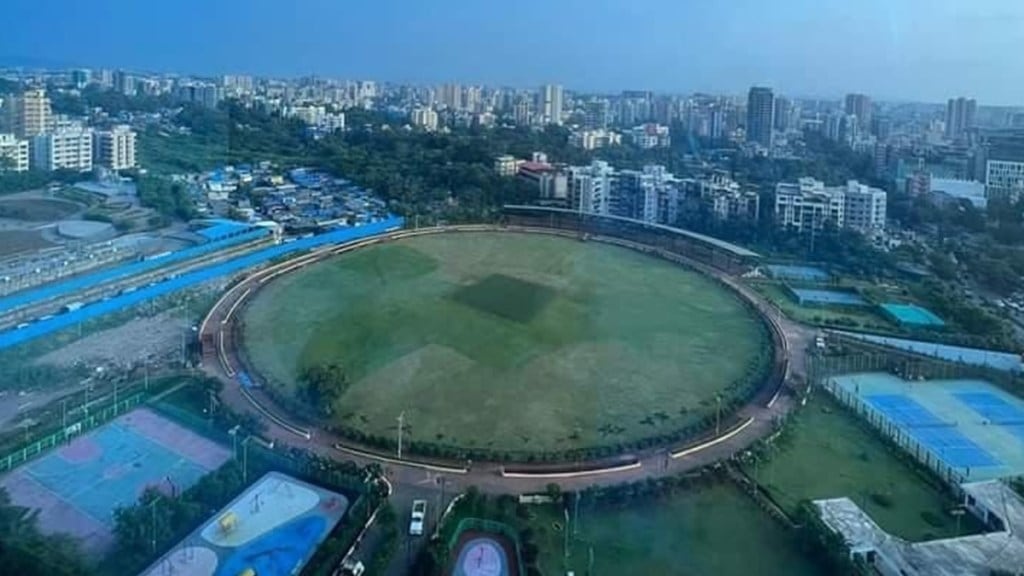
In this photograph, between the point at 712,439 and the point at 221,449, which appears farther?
the point at 712,439

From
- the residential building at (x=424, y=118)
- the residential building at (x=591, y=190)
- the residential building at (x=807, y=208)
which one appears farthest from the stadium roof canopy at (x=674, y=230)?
the residential building at (x=424, y=118)

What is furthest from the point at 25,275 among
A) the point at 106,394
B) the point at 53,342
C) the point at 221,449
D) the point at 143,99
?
the point at 143,99

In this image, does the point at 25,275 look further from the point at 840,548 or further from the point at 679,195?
the point at 679,195

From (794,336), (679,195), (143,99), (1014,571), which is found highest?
(143,99)

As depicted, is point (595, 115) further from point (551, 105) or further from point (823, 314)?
point (823, 314)

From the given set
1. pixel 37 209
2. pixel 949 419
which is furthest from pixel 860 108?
pixel 37 209

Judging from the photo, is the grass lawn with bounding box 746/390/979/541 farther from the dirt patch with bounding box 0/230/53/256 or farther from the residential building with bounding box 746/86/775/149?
the dirt patch with bounding box 0/230/53/256

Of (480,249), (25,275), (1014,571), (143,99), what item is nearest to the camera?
(1014,571)

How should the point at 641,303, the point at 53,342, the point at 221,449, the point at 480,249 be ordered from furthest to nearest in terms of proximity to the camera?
the point at 480,249 → the point at 641,303 → the point at 53,342 → the point at 221,449
